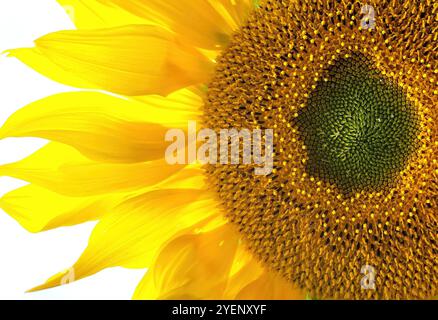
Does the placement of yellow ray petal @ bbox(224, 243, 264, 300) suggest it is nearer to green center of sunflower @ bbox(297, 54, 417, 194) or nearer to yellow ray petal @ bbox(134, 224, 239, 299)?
yellow ray petal @ bbox(134, 224, 239, 299)

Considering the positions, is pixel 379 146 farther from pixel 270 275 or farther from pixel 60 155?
pixel 60 155

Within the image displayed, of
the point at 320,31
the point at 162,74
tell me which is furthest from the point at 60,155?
the point at 320,31

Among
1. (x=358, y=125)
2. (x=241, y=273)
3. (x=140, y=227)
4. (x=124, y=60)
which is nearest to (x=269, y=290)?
(x=241, y=273)

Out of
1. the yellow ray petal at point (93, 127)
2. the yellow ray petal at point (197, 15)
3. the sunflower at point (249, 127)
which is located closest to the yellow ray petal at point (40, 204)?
the sunflower at point (249, 127)

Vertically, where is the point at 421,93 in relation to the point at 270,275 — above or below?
above

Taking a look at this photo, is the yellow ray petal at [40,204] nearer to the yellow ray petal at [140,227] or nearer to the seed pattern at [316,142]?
the yellow ray petal at [140,227]
